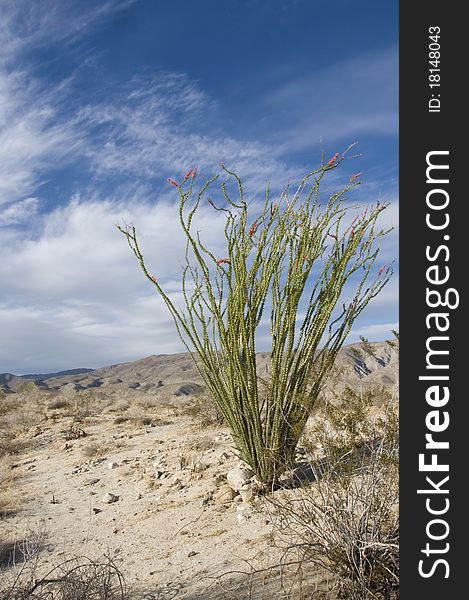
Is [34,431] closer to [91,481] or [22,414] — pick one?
[22,414]

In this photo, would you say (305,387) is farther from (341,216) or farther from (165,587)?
(165,587)

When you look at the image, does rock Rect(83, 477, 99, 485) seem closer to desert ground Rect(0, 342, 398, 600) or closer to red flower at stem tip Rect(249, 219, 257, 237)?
desert ground Rect(0, 342, 398, 600)

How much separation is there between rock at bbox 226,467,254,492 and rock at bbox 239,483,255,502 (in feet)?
0.19

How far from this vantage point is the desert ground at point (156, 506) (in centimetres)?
380

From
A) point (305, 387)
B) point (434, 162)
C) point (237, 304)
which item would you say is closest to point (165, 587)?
point (305, 387)

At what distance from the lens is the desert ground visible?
3.80 meters

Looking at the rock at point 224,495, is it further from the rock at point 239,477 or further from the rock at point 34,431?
the rock at point 34,431

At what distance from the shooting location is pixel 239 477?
544 centimetres

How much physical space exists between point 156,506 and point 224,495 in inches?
32.8

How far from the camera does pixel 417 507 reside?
2.32m

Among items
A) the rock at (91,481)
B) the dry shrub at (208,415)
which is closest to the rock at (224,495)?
the rock at (91,481)

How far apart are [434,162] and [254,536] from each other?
132 inches

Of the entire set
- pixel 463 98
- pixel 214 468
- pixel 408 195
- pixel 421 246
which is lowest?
pixel 214 468

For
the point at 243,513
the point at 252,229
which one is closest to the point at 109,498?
Result: the point at 243,513
